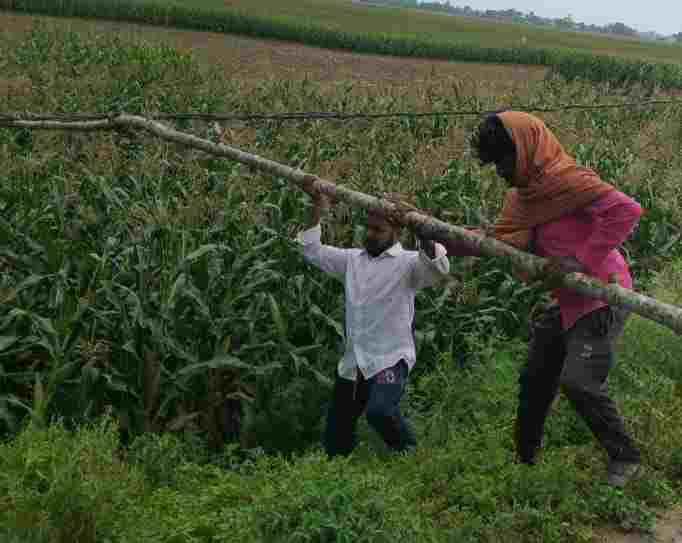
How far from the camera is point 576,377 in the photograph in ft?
12.9

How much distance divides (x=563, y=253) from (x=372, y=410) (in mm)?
1219

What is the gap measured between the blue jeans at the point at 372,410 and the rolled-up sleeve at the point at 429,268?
0.45 metres

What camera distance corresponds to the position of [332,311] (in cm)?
576

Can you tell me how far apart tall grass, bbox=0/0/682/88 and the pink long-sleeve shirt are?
98.1 ft

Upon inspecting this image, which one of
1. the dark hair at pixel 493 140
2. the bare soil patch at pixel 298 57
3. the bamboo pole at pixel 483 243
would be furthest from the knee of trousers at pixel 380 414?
the bare soil patch at pixel 298 57

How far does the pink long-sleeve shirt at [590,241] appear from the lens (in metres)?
3.62

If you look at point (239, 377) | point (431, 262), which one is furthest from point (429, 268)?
point (239, 377)

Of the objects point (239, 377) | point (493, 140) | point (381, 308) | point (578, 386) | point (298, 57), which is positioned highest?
point (493, 140)

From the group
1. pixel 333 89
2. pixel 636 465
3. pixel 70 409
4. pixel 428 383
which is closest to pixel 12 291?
pixel 70 409

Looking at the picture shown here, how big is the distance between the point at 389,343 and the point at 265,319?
1538 mm

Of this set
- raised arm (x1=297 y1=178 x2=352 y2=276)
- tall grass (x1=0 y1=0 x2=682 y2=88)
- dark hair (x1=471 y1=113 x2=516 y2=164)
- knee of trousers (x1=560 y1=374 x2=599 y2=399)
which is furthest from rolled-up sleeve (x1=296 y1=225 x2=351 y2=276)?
tall grass (x1=0 y1=0 x2=682 y2=88)

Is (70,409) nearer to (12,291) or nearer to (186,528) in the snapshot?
(12,291)

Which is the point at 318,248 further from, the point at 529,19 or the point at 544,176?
the point at 529,19

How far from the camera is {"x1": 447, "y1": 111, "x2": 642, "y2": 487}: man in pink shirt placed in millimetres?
3629
